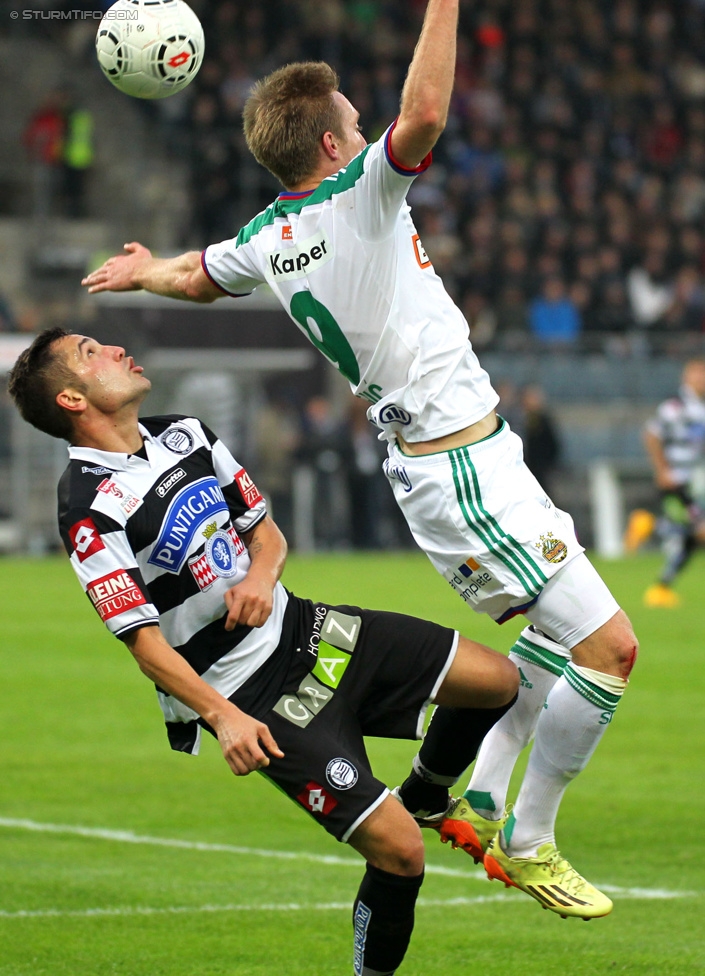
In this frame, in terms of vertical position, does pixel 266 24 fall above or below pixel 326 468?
above

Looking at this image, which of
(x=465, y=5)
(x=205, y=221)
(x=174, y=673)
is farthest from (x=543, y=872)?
(x=465, y=5)

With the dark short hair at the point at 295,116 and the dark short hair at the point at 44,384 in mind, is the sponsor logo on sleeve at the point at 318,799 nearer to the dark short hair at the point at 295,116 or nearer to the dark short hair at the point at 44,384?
the dark short hair at the point at 44,384

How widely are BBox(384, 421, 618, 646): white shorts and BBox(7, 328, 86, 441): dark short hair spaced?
112 cm

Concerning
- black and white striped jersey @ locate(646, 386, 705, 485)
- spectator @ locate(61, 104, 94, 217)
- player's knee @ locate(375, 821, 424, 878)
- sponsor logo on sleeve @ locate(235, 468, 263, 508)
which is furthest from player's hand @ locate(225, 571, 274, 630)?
spectator @ locate(61, 104, 94, 217)

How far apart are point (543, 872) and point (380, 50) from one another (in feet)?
76.2

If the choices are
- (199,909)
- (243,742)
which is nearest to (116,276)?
(243,742)

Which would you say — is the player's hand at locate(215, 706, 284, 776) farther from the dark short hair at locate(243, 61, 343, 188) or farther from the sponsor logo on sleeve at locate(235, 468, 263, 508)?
the dark short hair at locate(243, 61, 343, 188)

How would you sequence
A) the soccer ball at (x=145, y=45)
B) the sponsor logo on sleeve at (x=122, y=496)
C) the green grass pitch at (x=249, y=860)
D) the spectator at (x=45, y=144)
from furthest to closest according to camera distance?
the spectator at (x=45, y=144) < the green grass pitch at (x=249, y=860) < the soccer ball at (x=145, y=45) < the sponsor logo on sleeve at (x=122, y=496)

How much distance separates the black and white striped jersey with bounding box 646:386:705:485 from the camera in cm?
1673

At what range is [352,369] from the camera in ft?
16.7

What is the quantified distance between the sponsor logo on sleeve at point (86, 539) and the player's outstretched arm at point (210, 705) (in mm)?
295

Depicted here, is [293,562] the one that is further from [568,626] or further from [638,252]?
[568,626]

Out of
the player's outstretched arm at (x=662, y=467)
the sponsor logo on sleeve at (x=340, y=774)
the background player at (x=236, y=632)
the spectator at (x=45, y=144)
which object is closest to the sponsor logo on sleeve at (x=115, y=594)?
the background player at (x=236, y=632)

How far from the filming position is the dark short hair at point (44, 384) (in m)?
4.89
